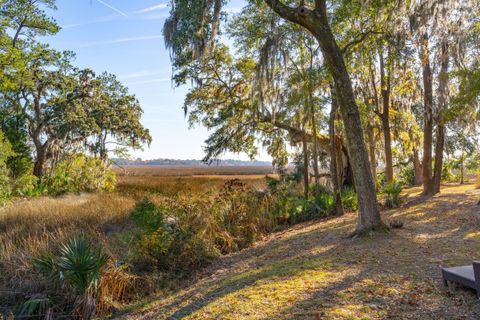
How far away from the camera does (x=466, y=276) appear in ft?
13.0

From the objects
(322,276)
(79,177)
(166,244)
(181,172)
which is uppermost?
(181,172)

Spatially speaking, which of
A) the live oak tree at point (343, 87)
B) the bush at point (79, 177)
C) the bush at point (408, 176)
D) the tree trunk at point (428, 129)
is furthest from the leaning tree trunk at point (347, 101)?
the bush at point (79, 177)

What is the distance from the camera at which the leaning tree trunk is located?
7.16 m

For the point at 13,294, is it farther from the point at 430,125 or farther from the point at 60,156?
the point at 60,156

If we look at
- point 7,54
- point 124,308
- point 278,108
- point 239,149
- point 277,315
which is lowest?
point 124,308

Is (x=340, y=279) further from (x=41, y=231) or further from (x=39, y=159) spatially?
(x=39, y=159)

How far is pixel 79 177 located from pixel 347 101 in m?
18.0

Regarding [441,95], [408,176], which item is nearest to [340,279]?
[441,95]

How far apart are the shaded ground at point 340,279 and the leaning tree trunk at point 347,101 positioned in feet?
1.91

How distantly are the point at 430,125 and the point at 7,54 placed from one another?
1590cm

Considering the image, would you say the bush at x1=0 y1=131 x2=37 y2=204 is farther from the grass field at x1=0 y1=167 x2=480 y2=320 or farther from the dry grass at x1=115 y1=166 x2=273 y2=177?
the dry grass at x1=115 y1=166 x2=273 y2=177

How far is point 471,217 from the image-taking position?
28.8 feet

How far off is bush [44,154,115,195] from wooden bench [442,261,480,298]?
19367 millimetres

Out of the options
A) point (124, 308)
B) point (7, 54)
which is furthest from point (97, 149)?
point (124, 308)
